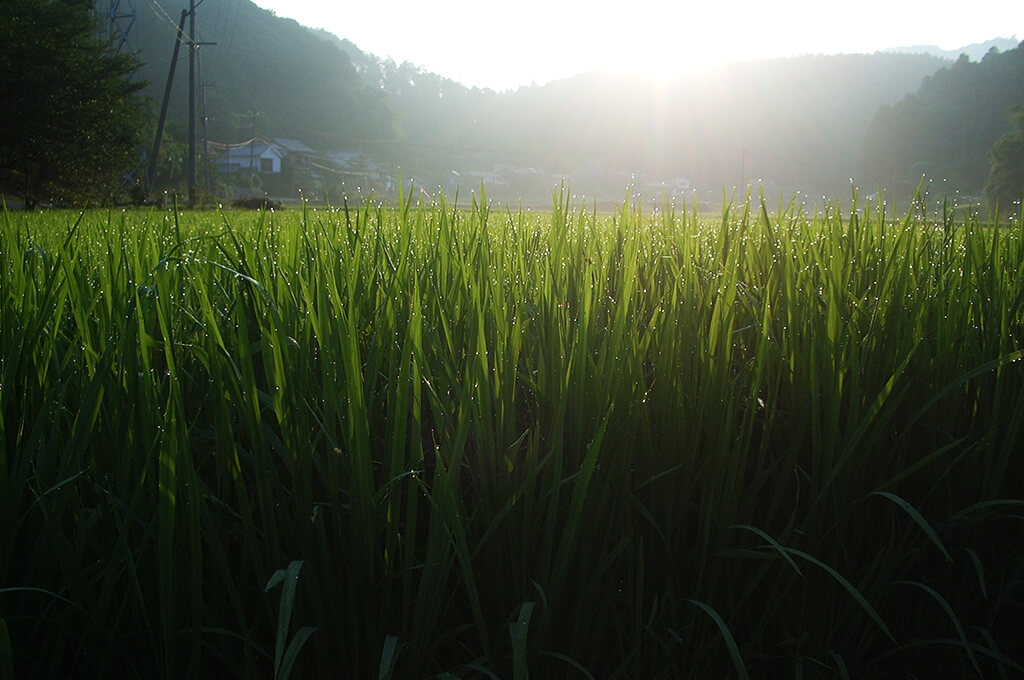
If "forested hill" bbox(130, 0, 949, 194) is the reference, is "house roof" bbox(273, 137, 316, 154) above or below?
below

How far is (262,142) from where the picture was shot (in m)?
61.4

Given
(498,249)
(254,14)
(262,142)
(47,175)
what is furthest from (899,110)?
(254,14)

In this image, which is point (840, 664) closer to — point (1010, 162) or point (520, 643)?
point (520, 643)

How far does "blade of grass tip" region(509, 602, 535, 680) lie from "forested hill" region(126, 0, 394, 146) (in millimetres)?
73091

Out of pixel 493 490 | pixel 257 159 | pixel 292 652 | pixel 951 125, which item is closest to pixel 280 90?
pixel 257 159

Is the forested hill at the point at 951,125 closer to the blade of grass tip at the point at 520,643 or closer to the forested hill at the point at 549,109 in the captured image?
the forested hill at the point at 549,109

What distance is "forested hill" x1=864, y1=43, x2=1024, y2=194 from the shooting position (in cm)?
5675

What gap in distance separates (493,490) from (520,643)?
21 centimetres

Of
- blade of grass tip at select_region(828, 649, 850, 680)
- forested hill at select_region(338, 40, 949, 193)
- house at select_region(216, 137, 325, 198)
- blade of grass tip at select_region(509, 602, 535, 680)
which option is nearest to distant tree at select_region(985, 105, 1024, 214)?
forested hill at select_region(338, 40, 949, 193)

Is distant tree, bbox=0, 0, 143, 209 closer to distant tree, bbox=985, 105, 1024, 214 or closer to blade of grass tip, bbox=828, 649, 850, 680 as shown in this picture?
blade of grass tip, bbox=828, 649, 850, 680

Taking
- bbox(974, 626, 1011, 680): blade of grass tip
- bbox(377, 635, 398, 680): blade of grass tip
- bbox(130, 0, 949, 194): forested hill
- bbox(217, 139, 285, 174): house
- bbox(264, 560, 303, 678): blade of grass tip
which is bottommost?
bbox(974, 626, 1011, 680): blade of grass tip

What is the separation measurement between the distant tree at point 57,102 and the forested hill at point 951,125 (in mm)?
53755

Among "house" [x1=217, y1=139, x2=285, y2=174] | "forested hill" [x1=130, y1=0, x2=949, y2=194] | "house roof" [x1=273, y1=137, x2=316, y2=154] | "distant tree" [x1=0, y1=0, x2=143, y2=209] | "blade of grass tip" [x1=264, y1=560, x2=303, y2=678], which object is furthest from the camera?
"forested hill" [x1=130, y1=0, x2=949, y2=194]

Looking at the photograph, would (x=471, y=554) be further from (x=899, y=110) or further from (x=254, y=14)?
(x=254, y=14)
